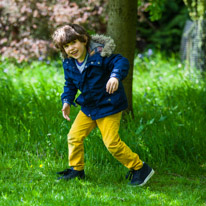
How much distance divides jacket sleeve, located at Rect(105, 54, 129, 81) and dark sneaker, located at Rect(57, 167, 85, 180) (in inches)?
37.5

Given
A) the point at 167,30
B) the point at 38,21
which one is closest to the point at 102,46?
the point at 38,21

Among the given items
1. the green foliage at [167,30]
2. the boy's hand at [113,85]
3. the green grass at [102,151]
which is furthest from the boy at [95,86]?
the green foliage at [167,30]

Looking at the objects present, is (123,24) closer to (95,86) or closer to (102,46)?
(102,46)

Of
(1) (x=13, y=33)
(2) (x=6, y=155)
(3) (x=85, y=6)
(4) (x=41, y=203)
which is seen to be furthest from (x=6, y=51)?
(4) (x=41, y=203)

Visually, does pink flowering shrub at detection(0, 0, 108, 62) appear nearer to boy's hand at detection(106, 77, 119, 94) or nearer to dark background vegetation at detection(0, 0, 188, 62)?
dark background vegetation at detection(0, 0, 188, 62)

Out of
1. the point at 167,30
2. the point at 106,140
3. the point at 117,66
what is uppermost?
the point at 167,30

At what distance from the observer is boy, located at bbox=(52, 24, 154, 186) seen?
2918 mm

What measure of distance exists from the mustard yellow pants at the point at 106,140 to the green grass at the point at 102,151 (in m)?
0.21

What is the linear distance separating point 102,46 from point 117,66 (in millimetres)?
279

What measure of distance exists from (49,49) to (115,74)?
5.83 meters

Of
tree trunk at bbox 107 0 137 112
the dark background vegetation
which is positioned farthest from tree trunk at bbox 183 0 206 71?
tree trunk at bbox 107 0 137 112

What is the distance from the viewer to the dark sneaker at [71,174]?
3.15 m

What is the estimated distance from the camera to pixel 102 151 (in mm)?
3588

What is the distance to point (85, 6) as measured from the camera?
28.3 feet
